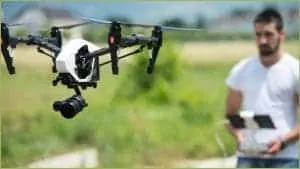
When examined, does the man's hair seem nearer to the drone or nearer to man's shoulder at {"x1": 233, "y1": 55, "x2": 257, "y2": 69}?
man's shoulder at {"x1": 233, "y1": 55, "x2": 257, "y2": 69}

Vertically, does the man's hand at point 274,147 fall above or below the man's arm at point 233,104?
below

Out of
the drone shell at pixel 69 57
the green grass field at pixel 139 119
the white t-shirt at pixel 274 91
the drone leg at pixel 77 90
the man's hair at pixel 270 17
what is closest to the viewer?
the drone shell at pixel 69 57

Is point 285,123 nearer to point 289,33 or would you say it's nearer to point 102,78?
point 289,33

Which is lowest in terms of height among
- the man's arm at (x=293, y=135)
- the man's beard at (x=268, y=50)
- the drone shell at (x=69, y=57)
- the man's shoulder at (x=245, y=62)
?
the man's arm at (x=293, y=135)

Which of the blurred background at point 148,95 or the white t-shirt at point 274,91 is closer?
the white t-shirt at point 274,91

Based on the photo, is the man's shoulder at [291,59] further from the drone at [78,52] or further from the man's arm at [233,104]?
the drone at [78,52]

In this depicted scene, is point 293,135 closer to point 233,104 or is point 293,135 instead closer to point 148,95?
point 233,104

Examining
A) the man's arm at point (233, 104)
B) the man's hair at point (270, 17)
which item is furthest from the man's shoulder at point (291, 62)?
the man's arm at point (233, 104)
